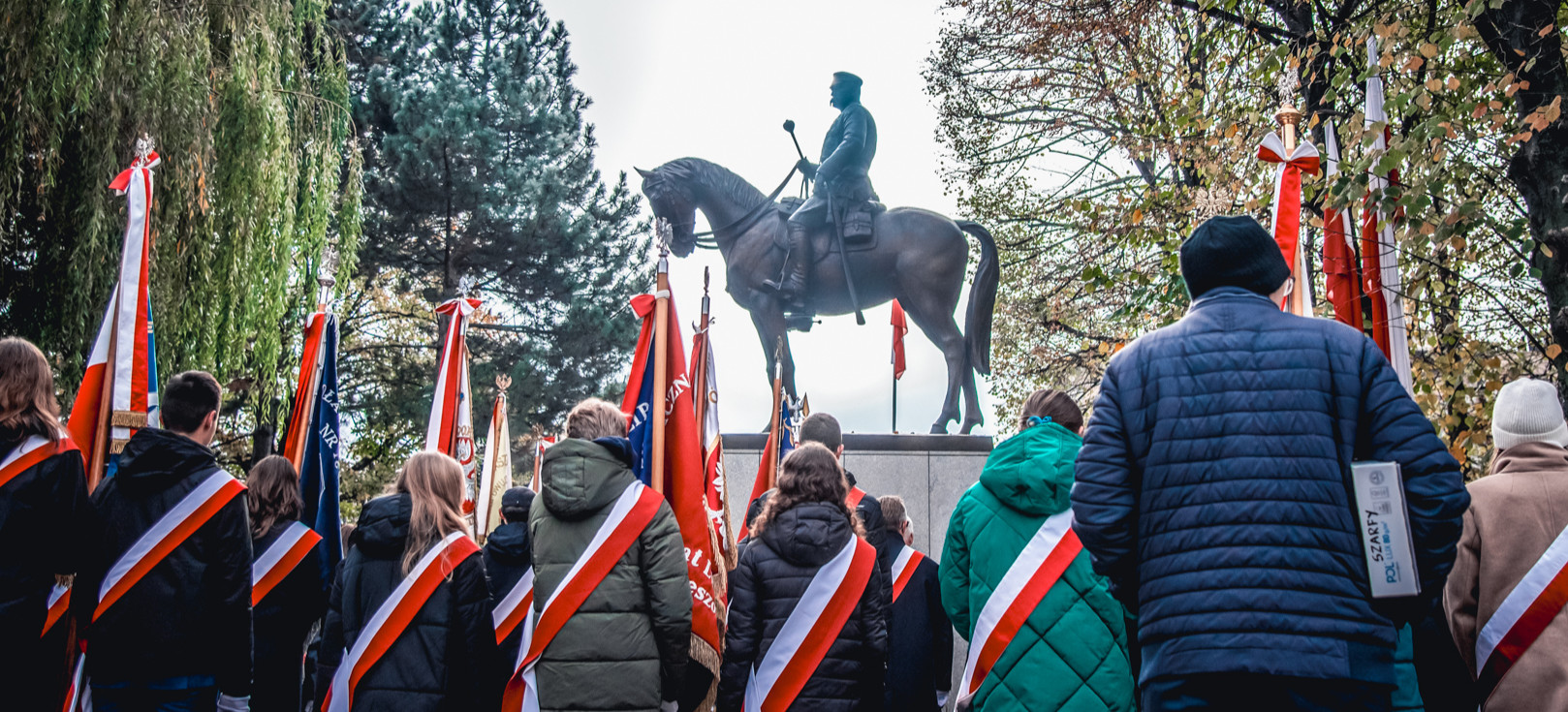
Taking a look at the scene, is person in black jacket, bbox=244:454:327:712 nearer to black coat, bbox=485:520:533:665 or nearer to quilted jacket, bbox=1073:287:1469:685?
black coat, bbox=485:520:533:665

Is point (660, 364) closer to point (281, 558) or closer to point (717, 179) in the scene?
point (281, 558)

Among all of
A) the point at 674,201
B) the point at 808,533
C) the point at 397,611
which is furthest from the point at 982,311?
the point at 397,611

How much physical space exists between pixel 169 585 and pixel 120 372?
172 cm

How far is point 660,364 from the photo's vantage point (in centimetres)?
652

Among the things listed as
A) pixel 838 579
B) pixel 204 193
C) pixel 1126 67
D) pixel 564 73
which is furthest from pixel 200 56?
pixel 564 73

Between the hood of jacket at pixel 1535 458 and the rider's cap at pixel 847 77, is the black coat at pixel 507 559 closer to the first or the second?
the hood of jacket at pixel 1535 458

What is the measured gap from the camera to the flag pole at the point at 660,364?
20.6ft

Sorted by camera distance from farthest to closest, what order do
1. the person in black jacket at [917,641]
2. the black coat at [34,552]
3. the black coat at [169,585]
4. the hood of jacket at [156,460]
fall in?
the person in black jacket at [917,641]
the hood of jacket at [156,460]
the black coat at [169,585]
the black coat at [34,552]

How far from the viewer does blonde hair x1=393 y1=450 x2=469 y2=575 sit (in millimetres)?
4531

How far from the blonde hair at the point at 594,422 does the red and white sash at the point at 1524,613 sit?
3169 millimetres

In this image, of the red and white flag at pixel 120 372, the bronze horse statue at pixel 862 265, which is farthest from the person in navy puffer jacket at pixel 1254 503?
the bronze horse statue at pixel 862 265

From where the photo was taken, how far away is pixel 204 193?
10234mm

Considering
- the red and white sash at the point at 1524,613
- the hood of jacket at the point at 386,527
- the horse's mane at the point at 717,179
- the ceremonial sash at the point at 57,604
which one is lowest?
the ceremonial sash at the point at 57,604

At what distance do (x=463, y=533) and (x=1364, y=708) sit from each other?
3.21m
